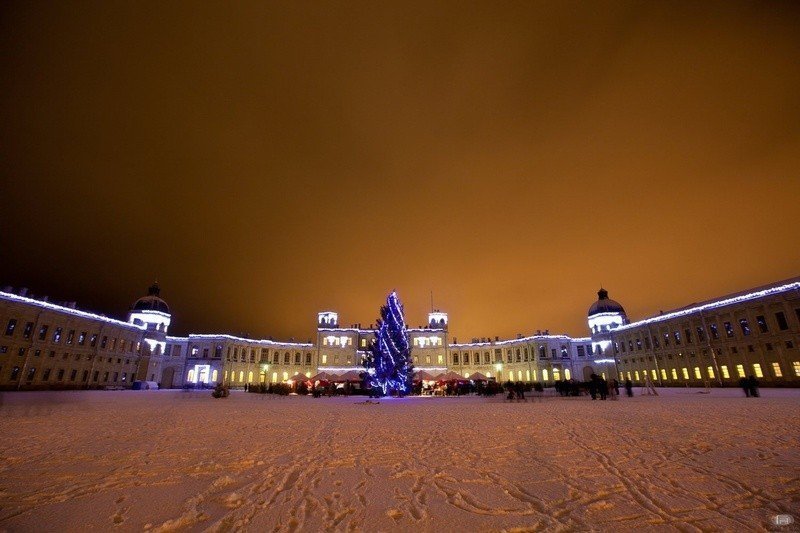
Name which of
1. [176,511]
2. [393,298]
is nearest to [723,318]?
[393,298]

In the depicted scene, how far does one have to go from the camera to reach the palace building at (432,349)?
132 ft

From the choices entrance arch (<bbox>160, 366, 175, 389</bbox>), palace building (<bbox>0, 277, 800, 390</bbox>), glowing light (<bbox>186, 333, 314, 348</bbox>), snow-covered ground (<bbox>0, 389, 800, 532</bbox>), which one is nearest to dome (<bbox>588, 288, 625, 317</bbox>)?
palace building (<bbox>0, 277, 800, 390</bbox>)

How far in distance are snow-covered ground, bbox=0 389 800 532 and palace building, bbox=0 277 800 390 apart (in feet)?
96.3

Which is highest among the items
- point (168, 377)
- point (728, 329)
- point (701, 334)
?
point (728, 329)

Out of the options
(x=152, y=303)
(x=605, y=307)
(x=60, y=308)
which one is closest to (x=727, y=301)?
(x=605, y=307)

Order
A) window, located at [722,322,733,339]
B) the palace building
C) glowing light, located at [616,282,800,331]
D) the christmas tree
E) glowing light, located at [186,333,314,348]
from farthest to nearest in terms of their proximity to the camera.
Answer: glowing light, located at [186,333,314,348] < window, located at [722,322,733,339] < the palace building < glowing light, located at [616,282,800,331] < the christmas tree

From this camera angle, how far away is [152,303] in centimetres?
7169

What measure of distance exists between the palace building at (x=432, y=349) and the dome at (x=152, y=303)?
24 cm

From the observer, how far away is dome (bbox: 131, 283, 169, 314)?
70812 mm

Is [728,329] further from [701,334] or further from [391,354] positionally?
[391,354]

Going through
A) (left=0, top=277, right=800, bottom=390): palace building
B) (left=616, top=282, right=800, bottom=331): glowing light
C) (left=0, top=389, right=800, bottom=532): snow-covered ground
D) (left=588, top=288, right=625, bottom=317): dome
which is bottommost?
(left=0, top=389, right=800, bottom=532): snow-covered ground

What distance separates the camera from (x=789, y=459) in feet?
22.1

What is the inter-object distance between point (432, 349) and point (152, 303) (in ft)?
185

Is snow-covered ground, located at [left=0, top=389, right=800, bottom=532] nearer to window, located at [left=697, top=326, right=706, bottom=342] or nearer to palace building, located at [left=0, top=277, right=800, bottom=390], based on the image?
palace building, located at [left=0, top=277, right=800, bottom=390]
